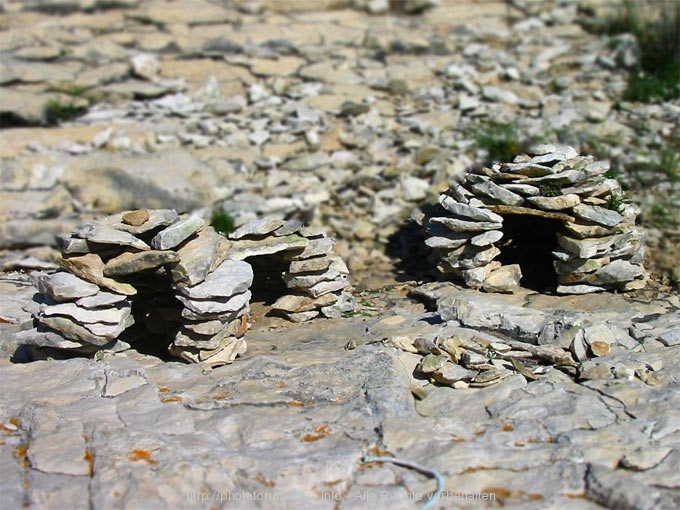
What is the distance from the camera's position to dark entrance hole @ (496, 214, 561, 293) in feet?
20.5

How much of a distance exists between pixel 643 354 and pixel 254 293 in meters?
2.83

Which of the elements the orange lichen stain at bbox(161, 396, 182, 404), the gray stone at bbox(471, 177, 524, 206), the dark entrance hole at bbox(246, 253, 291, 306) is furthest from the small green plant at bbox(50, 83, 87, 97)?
the orange lichen stain at bbox(161, 396, 182, 404)

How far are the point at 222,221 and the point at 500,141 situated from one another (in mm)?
3186

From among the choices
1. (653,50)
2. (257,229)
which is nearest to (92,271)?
(257,229)

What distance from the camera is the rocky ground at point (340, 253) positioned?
3.57 meters

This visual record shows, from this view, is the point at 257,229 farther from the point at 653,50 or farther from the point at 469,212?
the point at 653,50

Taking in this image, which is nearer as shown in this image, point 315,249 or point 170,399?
point 170,399

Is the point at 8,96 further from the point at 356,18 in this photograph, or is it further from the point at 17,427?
the point at 17,427

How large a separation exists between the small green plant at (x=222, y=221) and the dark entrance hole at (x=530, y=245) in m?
2.72

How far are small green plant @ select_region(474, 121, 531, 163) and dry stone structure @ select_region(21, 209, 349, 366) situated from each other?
3.93 m

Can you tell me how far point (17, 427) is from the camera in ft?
13.0

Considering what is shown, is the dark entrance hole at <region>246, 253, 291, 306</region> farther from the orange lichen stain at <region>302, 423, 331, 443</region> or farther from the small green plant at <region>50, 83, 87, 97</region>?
the small green plant at <region>50, 83, 87, 97</region>

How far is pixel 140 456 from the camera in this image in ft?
11.9

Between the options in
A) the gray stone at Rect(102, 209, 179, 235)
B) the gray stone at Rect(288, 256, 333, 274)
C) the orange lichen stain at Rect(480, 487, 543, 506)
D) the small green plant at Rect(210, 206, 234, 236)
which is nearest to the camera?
the orange lichen stain at Rect(480, 487, 543, 506)
